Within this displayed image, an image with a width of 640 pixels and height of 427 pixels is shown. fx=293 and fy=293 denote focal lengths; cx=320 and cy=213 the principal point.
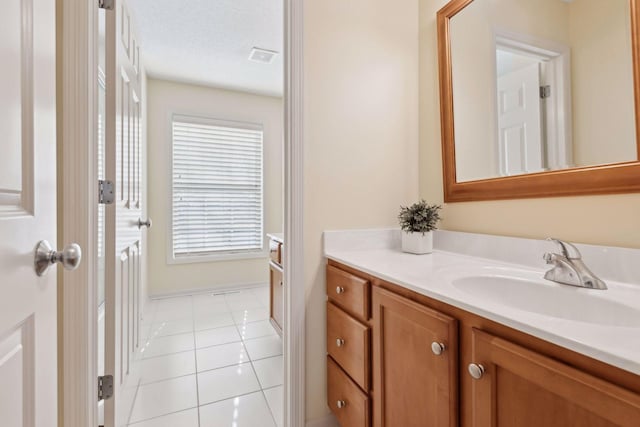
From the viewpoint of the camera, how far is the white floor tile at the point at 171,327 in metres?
2.41

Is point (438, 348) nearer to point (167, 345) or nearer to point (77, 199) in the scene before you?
point (77, 199)

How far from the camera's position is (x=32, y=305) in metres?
0.58

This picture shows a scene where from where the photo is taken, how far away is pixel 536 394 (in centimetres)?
55

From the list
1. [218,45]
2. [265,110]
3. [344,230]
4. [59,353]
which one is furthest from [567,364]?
[265,110]

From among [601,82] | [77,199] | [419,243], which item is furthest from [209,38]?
[601,82]

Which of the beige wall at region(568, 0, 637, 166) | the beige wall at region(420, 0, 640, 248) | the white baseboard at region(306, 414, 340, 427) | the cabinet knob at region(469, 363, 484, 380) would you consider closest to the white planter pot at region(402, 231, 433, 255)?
the beige wall at region(420, 0, 640, 248)

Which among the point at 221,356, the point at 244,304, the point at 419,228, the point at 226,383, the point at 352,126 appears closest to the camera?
the point at 419,228

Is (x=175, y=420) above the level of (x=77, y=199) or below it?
below

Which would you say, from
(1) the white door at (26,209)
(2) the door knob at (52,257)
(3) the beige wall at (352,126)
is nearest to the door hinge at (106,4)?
(1) the white door at (26,209)

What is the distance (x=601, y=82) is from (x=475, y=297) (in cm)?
80

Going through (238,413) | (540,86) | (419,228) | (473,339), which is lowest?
(238,413)

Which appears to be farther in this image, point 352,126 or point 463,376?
point 352,126

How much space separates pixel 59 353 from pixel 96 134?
773 millimetres

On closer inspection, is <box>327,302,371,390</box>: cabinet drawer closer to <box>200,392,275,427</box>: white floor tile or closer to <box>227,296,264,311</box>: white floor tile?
<box>200,392,275,427</box>: white floor tile
